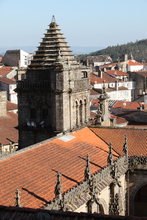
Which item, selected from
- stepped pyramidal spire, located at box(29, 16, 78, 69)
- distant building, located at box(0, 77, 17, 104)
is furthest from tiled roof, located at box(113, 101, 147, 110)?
stepped pyramidal spire, located at box(29, 16, 78, 69)

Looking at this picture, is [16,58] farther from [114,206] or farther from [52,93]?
[114,206]

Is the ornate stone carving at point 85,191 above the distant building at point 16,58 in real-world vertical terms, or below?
below

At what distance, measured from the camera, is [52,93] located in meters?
34.3

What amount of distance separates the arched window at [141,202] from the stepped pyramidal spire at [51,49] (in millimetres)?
11930

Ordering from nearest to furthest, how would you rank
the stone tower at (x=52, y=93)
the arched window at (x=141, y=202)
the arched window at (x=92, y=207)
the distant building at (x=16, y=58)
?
the arched window at (x=92, y=207), the arched window at (x=141, y=202), the stone tower at (x=52, y=93), the distant building at (x=16, y=58)

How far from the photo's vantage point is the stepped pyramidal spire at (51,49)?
35.7 metres

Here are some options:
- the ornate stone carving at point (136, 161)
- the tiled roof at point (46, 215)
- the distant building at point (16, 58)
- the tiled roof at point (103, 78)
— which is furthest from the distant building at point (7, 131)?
the distant building at point (16, 58)

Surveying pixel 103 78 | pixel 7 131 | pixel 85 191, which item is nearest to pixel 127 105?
pixel 7 131

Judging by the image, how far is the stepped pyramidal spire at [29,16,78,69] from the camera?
35719mm

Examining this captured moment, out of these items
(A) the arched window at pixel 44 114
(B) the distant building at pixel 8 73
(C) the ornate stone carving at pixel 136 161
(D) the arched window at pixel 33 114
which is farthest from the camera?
(B) the distant building at pixel 8 73

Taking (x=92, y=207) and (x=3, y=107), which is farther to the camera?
(x=3, y=107)

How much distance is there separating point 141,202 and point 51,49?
46.8 feet

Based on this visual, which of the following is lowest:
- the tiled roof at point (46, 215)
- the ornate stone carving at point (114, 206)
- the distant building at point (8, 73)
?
the ornate stone carving at point (114, 206)

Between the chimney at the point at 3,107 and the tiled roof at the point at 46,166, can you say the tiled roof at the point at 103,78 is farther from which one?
the tiled roof at the point at 46,166
